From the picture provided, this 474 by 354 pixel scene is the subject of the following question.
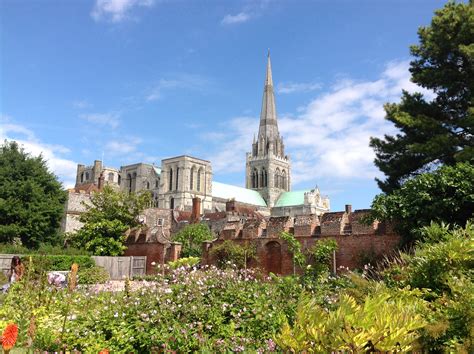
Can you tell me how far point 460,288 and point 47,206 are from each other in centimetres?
2977

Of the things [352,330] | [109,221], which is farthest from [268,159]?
[352,330]

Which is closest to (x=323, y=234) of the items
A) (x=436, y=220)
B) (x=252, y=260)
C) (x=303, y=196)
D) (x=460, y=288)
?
(x=252, y=260)

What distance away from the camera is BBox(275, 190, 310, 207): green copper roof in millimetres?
107775

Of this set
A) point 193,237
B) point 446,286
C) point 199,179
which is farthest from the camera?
point 199,179

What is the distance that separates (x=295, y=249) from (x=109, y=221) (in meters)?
14.4

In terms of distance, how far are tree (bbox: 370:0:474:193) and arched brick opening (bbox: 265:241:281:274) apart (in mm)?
6340

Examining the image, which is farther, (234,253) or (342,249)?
(234,253)

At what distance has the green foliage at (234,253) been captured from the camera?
23.1 m

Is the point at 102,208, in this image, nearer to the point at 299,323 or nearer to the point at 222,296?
the point at 222,296

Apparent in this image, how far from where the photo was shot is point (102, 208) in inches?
1195

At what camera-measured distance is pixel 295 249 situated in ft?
68.4

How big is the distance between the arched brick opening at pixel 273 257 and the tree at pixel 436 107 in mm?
6340

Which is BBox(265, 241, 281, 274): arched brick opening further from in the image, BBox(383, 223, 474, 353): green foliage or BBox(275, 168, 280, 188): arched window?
BBox(275, 168, 280, 188): arched window

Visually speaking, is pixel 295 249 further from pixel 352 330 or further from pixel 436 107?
pixel 352 330
